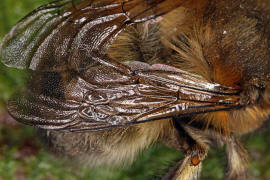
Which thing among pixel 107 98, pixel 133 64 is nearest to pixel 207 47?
pixel 133 64

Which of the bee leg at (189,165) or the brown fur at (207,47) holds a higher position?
the brown fur at (207,47)

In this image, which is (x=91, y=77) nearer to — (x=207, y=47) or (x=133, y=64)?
(x=133, y=64)

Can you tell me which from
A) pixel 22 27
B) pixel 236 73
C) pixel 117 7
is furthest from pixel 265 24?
pixel 22 27

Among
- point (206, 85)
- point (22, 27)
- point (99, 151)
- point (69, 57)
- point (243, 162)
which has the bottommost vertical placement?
point (243, 162)

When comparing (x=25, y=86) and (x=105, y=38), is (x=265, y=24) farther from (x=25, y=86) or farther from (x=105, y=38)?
(x=25, y=86)

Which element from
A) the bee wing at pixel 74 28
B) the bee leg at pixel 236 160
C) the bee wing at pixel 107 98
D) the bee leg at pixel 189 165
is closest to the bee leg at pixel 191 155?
the bee leg at pixel 189 165

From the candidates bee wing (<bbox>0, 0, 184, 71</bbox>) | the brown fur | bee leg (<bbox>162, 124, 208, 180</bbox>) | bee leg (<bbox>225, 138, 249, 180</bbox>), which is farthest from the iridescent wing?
bee leg (<bbox>225, 138, 249, 180</bbox>)

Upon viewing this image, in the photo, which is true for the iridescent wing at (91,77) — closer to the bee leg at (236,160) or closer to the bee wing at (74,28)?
the bee wing at (74,28)
